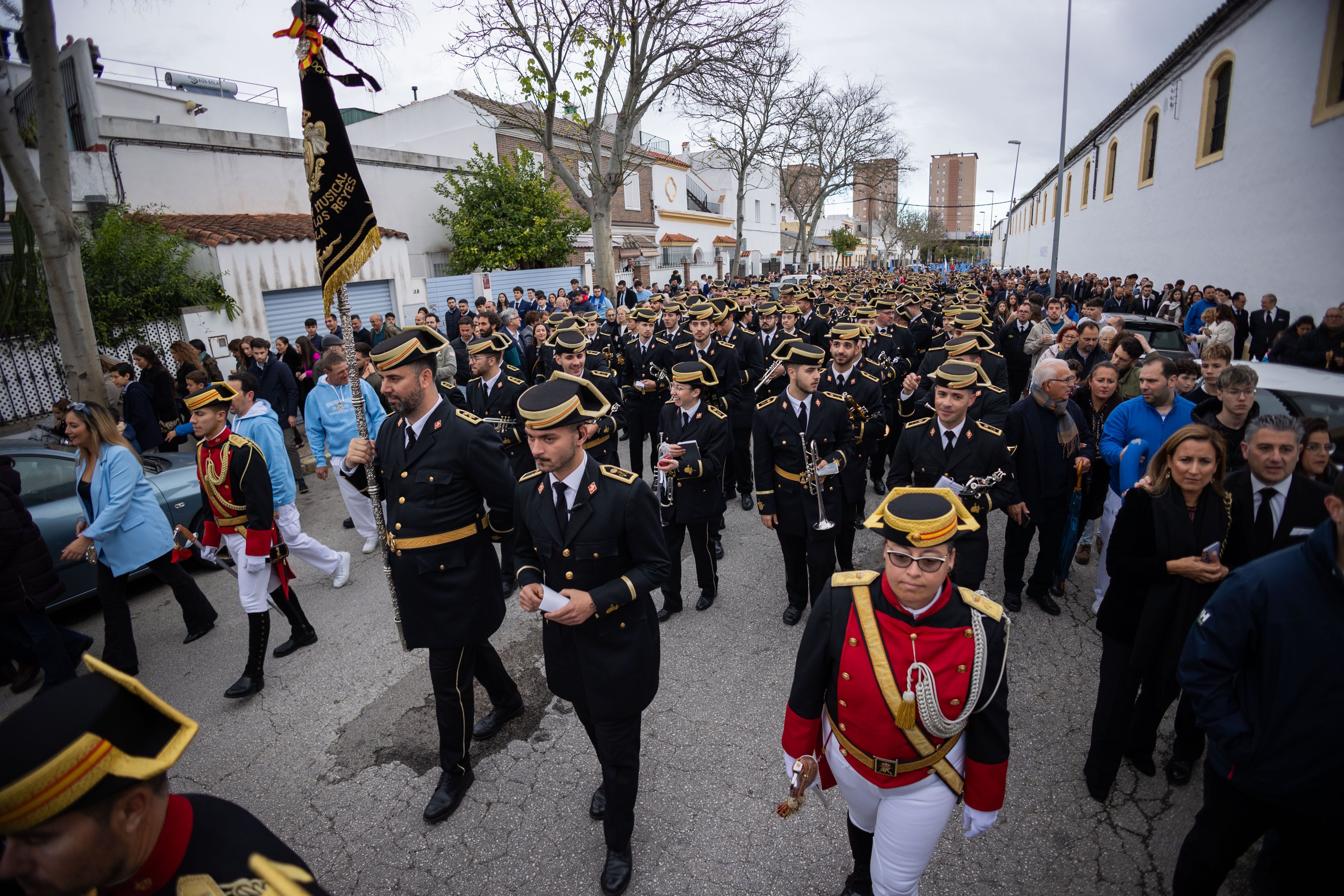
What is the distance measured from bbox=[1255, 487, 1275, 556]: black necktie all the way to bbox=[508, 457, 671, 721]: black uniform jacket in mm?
3073

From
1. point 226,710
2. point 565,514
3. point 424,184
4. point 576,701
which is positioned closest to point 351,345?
point 565,514

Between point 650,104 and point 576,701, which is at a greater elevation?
point 650,104

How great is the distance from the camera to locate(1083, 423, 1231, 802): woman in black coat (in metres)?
3.23

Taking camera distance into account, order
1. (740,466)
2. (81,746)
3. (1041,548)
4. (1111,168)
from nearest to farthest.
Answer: (81,746) → (1041,548) → (740,466) → (1111,168)

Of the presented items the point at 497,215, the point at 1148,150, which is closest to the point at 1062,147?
the point at 1148,150

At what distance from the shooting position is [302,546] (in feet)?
19.5

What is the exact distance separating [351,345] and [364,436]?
528mm

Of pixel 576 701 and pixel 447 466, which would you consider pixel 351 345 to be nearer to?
pixel 447 466

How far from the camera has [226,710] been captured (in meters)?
4.66

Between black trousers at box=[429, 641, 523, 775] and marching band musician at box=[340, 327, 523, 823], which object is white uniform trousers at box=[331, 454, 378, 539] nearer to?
marching band musician at box=[340, 327, 523, 823]

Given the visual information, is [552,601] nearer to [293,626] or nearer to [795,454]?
[795,454]

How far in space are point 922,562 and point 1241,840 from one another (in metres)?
1.65

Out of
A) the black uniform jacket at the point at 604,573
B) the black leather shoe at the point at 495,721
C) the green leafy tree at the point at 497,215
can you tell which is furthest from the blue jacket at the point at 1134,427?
the green leafy tree at the point at 497,215

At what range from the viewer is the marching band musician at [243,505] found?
185 inches
